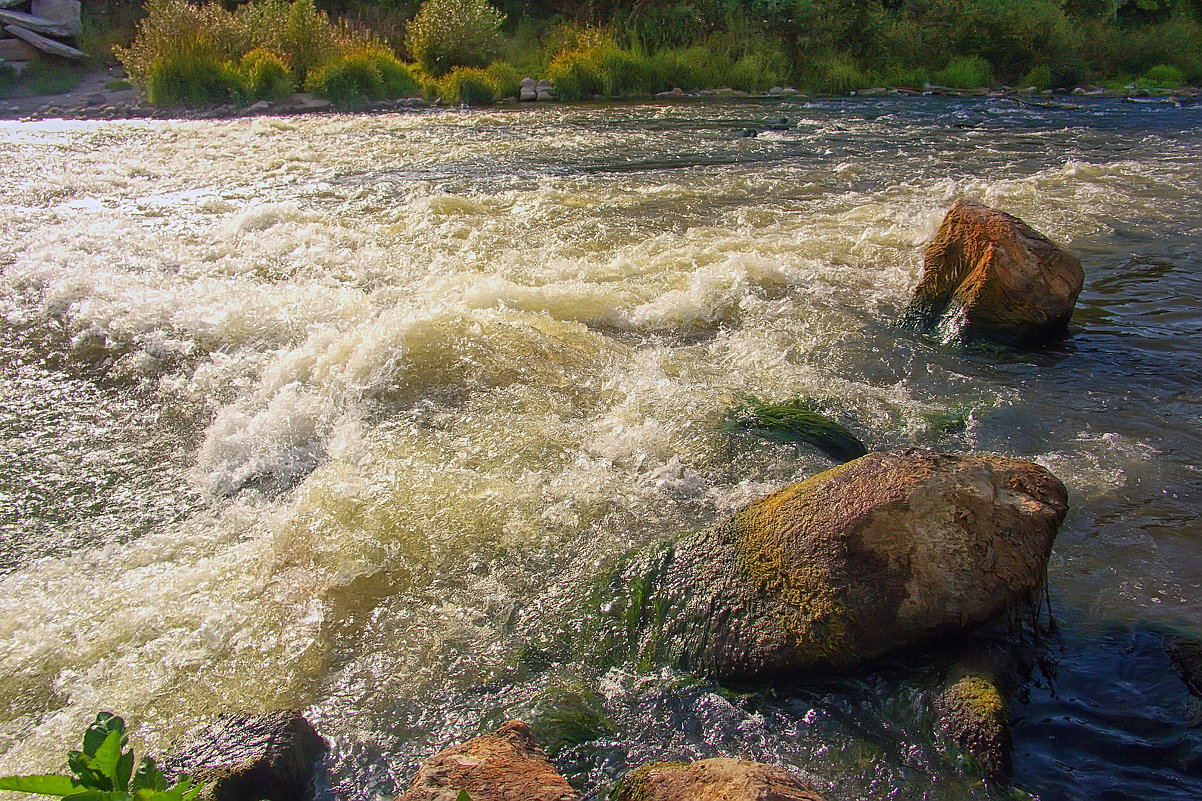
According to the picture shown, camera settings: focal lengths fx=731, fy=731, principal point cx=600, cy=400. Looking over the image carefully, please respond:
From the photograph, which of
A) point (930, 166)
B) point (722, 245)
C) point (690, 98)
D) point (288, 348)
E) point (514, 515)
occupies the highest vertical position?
point (690, 98)

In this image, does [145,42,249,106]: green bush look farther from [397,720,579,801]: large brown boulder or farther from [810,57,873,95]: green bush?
[397,720,579,801]: large brown boulder

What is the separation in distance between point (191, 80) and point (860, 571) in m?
16.2

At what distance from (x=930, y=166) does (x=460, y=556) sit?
319 inches

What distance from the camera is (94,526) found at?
285 cm

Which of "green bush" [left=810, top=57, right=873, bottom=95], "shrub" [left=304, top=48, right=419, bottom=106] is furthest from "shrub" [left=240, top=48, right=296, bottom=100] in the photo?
"green bush" [left=810, top=57, right=873, bottom=95]

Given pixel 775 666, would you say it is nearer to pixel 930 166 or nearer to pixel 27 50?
pixel 930 166

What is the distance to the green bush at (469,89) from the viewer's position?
49.0ft

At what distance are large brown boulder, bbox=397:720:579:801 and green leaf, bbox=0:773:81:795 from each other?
0.68 metres

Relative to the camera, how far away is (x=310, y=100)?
47.6 feet

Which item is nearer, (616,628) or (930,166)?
(616,628)

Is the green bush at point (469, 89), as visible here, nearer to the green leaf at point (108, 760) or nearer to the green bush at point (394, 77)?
the green bush at point (394, 77)

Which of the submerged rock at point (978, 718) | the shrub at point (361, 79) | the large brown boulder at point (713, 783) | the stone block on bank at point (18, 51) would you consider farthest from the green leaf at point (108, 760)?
the stone block on bank at point (18, 51)

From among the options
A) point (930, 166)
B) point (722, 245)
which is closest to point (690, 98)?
point (930, 166)

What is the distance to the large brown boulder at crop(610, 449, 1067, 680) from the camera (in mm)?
2111
